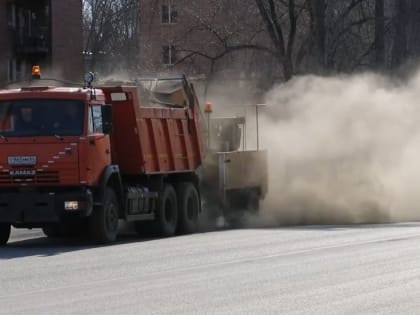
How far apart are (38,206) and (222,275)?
6.23m

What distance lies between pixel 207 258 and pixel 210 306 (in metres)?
5.11

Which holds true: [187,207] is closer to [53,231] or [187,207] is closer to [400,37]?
[53,231]

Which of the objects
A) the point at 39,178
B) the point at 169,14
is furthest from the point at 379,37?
the point at 39,178

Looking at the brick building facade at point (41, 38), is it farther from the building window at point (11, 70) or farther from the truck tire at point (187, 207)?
the truck tire at point (187, 207)

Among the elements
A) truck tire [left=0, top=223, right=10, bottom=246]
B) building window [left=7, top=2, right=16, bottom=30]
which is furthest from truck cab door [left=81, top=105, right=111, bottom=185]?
building window [left=7, top=2, right=16, bottom=30]

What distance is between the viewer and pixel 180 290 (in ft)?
43.7

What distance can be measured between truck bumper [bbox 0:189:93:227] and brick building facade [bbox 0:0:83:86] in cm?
3560

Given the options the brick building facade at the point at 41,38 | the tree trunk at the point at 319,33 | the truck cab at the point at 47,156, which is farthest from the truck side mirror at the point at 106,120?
the brick building facade at the point at 41,38

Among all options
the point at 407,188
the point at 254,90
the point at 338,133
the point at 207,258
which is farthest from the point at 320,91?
the point at 207,258

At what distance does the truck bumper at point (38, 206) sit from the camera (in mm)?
20016

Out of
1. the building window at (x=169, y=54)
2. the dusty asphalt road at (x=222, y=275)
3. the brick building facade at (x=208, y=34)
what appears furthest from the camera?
the building window at (x=169, y=54)

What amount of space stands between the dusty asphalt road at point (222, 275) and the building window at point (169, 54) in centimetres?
2120

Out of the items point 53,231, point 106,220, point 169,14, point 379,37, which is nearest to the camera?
point 106,220

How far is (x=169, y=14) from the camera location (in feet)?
162
